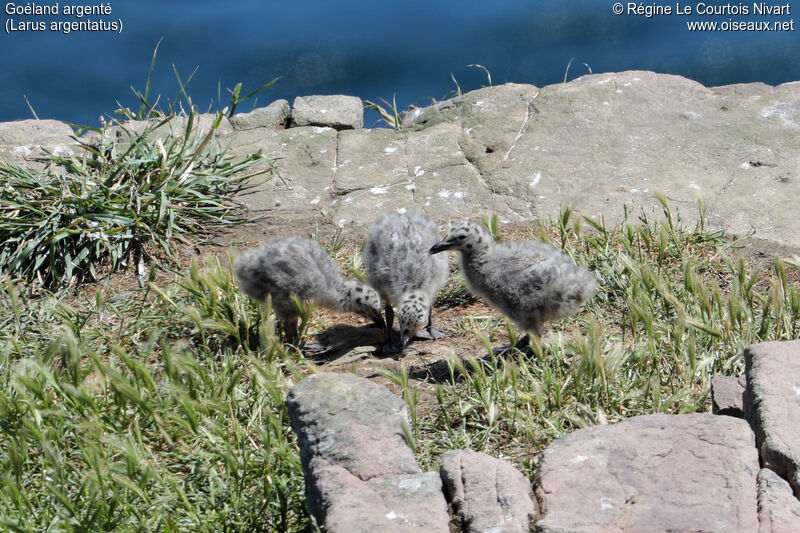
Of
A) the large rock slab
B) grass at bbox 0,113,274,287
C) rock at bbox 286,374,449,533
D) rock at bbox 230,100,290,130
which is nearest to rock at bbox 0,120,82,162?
grass at bbox 0,113,274,287

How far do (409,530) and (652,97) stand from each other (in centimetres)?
651

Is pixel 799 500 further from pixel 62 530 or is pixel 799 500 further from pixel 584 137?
pixel 584 137

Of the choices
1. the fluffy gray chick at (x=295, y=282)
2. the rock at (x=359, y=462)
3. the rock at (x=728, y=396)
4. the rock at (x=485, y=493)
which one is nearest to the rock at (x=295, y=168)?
the fluffy gray chick at (x=295, y=282)

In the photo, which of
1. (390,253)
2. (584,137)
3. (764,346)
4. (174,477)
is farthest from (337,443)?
(584,137)

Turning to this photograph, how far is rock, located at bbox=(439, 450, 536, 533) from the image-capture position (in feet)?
9.73

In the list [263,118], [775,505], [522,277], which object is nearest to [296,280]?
[522,277]

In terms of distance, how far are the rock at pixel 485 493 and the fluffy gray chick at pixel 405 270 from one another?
2.05 m

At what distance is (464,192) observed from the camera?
7.39 meters

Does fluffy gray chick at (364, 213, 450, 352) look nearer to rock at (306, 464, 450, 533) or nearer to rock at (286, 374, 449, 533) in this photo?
rock at (286, 374, 449, 533)

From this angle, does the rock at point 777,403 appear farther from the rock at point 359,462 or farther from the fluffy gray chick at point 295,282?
the fluffy gray chick at point 295,282

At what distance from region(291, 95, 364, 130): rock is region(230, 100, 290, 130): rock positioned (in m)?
0.15

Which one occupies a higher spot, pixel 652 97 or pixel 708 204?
pixel 652 97

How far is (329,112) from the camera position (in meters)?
9.23

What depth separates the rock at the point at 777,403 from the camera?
3184 millimetres
